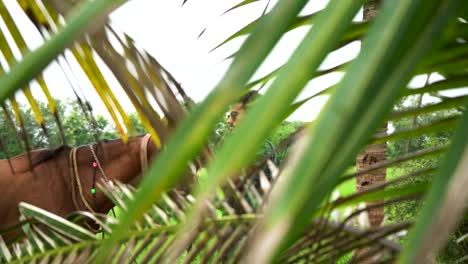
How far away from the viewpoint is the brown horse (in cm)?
273

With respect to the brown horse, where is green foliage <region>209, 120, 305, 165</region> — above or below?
below

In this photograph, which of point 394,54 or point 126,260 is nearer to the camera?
point 394,54

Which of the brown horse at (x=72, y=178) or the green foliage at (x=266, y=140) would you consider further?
the brown horse at (x=72, y=178)

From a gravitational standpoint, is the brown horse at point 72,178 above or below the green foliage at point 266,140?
above

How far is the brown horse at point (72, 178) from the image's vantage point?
2.73 meters

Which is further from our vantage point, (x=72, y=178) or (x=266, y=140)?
(x=72, y=178)

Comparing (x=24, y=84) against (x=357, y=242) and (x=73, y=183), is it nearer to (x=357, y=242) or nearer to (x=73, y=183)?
(x=357, y=242)

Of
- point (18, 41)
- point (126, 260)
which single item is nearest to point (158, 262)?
point (126, 260)

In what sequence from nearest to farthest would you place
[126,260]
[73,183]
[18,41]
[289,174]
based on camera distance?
[289,174] < [126,260] < [18,41] < [73,183]

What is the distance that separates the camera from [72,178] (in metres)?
2.71

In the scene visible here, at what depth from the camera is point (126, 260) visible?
710 mm

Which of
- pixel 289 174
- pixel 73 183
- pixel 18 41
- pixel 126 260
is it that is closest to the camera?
pixel 289 174

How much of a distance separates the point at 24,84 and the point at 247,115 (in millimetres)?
65

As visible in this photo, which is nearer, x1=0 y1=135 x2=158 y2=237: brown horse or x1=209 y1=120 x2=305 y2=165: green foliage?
x1=209 y1=120 x2=305 y2=165: green foliage
